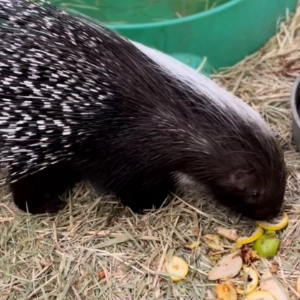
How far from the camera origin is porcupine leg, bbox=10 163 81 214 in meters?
2.01

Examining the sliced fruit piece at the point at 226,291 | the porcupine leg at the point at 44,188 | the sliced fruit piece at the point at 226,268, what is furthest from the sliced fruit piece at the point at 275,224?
the porcupine leg at the point at 44,188

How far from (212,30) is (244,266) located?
973 mm

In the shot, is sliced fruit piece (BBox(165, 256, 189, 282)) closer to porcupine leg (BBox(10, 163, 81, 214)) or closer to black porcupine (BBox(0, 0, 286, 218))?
black porcupine (BBox(0, 0, 286, 218))

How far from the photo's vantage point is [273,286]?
5.87 feet

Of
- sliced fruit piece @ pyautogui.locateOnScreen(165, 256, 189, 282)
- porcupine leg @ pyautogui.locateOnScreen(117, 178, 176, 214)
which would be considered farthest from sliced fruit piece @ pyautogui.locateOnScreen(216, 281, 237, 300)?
porcupine leg @ pyautogui.locateOnScreen(117, 178, 176, 214)

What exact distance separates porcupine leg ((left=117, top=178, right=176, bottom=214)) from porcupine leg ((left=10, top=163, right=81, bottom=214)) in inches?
7.5

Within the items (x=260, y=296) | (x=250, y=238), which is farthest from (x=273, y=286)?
(x=250, y=238)

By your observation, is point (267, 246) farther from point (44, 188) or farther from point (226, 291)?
point (44, 188)

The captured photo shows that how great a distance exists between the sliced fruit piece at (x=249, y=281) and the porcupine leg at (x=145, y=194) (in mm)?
352

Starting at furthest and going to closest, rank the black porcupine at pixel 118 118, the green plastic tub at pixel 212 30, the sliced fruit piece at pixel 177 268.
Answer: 1. the green plastic tub at pixel 212 30
2. the sliced fruit piece at pixel 177 268
3. the black porcupine at pixel 118 118

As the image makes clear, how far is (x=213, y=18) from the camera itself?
93.4 inches

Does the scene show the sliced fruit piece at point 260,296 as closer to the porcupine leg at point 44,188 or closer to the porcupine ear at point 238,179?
the porcupine ear at point 238,179

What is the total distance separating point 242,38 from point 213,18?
8.1 inches

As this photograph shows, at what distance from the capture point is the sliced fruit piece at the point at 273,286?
1.77 m
